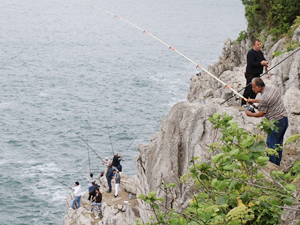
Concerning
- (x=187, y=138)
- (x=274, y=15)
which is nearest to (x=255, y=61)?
(x=187, y=138)

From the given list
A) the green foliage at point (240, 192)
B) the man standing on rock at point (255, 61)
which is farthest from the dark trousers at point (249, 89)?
the green foliage at point (240, 192)

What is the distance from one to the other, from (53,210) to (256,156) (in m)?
28.0

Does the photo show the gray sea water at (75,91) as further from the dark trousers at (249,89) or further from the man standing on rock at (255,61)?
the man standing on rock at (255,61)

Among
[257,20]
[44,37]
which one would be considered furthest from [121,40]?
[257,20]

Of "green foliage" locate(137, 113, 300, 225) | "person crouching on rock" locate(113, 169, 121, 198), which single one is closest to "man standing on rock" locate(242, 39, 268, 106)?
"green foliage" locate(137, 113, 300, 225)

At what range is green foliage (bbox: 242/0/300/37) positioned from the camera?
90.3 feet

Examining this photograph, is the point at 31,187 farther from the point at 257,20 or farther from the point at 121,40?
the point at 121,40

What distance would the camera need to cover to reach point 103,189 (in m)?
22.2

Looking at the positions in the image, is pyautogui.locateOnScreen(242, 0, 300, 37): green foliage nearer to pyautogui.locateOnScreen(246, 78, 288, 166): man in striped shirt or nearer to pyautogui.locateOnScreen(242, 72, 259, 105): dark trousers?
pyautogui.locateOnScreen(242, 72, 259, 105): dark trousers

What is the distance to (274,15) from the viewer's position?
2930cm

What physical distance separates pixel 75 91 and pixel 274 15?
31758 mm

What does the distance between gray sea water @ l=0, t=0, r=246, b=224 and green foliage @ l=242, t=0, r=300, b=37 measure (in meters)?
16.1

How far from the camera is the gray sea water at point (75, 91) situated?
35.0 meters

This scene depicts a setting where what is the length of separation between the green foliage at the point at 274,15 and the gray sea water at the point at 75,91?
52.7 ft
